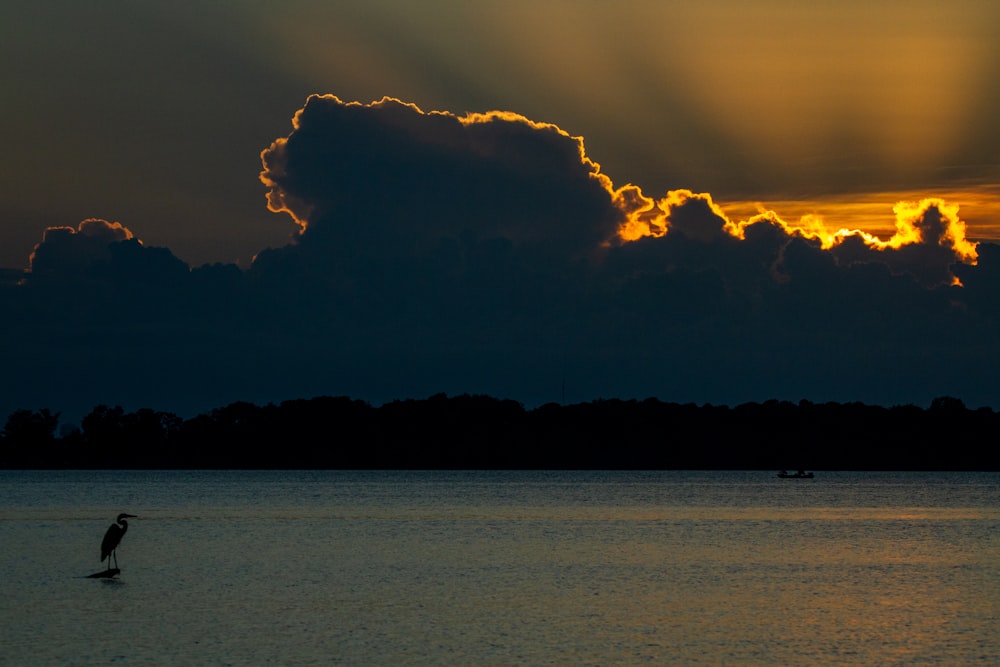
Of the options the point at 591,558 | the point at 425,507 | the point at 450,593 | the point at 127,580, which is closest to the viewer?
the point at 450,593

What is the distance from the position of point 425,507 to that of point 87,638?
354 ft

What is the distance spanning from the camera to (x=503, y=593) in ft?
192

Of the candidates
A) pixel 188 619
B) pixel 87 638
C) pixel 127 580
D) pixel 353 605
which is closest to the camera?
pixel 87 638

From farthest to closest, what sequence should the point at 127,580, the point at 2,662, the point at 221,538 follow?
the point at 221,538 < the point at 127,580 < the point at 2,662

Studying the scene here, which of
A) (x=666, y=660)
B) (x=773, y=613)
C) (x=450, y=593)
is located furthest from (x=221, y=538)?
(x=666, y=660)

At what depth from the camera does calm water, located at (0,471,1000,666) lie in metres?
42.7

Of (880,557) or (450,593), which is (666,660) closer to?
(450,593)

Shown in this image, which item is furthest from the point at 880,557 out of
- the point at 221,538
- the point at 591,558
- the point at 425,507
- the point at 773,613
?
the point at 425,507

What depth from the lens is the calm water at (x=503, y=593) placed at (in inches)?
1682

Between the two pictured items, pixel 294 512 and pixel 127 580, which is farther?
pixel 294 512

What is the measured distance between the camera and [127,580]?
209 feet

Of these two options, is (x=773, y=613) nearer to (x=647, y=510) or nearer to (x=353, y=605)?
(x=353, y=605)

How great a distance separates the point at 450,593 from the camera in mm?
58625

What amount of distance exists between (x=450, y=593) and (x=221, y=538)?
41310 mm
